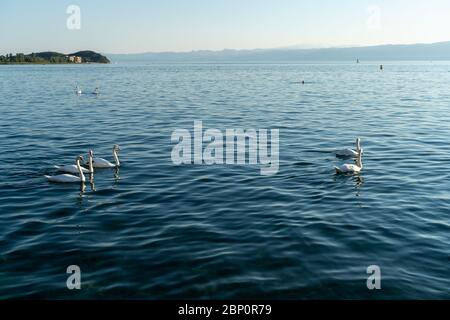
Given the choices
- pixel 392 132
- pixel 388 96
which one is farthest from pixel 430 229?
pixel 388 96

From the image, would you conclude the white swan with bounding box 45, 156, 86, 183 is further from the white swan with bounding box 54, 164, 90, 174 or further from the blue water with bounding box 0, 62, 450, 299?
the white swan with bounding box 54, 164, 90, 174

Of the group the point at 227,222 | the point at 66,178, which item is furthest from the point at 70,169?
the point at 227,222

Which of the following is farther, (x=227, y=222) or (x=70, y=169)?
(x=70, y=169)

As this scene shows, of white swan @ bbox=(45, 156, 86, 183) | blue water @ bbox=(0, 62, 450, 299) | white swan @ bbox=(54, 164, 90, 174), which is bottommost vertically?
blue water @ bbox=(0, 62, 450, 299)

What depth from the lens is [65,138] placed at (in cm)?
3797

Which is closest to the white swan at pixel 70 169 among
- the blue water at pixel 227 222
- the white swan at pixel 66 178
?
the blue water at pixel 227 222

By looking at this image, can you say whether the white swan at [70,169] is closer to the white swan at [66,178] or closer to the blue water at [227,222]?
the blue water at [227,222]

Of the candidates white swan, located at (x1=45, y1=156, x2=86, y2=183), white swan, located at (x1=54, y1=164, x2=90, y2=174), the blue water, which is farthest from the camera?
white swan, located at (x1=54, y1=164, x2=90, y2=174)

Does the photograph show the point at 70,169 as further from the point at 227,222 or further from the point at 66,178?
the point at 227,222

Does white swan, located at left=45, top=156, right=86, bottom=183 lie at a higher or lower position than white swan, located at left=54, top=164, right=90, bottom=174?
lower

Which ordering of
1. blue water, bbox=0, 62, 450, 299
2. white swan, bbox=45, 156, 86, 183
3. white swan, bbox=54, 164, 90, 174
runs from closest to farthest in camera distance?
1. blue water, bbox=0, 62, 450, 299
2. white swan, bbox=45, 156, 86, 183
3. white swan, bbox=54, 164, 90, 174

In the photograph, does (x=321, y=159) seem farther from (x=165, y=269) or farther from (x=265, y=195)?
(x=165, y=269)

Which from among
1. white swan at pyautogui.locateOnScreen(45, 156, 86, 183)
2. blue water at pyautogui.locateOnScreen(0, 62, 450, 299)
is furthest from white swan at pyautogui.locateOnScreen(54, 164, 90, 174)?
white swan at pyautogui.locateOnScreen(45, 156, 86, 183)

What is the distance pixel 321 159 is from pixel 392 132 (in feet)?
43.6
